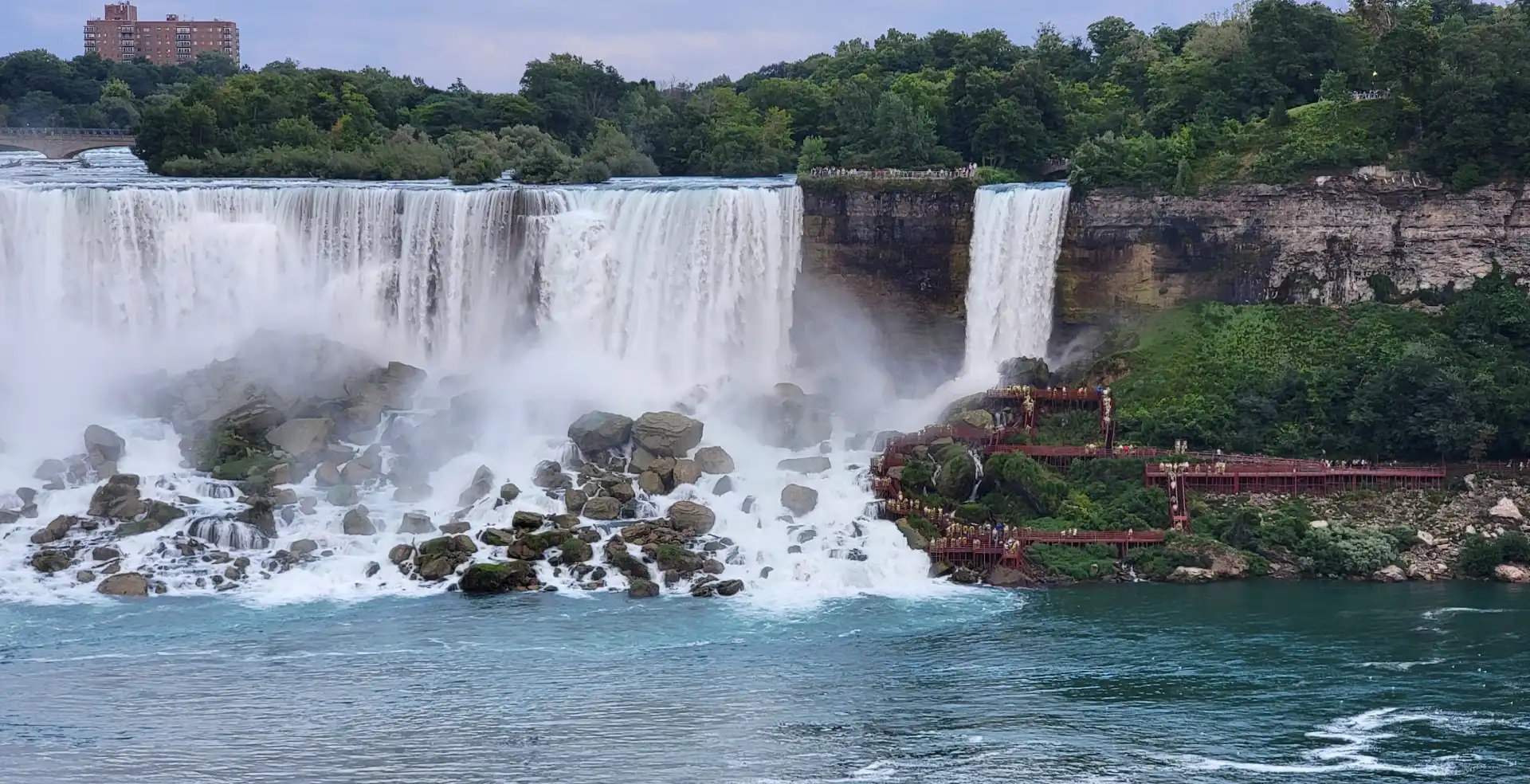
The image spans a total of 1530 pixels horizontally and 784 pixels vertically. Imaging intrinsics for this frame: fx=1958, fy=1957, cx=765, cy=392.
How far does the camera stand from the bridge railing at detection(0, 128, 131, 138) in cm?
8912

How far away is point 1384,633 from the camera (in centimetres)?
4003

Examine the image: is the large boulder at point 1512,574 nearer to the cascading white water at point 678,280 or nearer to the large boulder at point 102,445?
the cascading white water at point 678,280

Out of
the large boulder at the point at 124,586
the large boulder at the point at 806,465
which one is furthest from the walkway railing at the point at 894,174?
the large boulder at the point at 124,586

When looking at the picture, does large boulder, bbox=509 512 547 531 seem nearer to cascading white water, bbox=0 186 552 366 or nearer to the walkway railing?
cascading white water, bbox=0 186 552 366

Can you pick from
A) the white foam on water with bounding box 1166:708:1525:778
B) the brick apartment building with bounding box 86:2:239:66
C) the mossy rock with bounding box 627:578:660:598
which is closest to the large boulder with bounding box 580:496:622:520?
the mossy rock with bounding box 627:578:660:598

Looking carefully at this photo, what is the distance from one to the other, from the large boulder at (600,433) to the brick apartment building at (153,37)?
137 meters

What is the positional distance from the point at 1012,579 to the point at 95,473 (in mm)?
22856

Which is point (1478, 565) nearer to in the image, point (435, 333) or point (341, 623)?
point (341, 623)

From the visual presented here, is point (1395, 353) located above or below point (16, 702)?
above

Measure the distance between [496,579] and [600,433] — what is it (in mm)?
7706

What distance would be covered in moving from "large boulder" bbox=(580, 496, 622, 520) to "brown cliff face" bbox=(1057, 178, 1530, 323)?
16.2 m

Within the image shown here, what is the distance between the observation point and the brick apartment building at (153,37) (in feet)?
594

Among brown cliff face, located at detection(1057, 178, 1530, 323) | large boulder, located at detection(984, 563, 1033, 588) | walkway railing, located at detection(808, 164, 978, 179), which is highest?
walkway railing, located at detection(808, 164, 978, 179)

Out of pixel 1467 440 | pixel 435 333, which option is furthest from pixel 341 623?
pixel 1467 440
